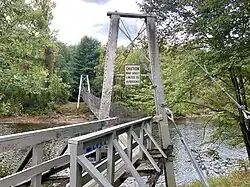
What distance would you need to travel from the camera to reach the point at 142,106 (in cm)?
525

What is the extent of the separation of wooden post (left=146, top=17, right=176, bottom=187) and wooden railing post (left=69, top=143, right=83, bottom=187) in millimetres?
2137

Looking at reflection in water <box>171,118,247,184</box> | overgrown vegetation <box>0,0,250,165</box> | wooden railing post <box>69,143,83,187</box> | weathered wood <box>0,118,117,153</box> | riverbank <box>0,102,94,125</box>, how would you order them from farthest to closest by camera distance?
riverbank <box>0,102,94,125</box> < reflection in water <box>171,118,247,184</box> < overgrown vegetation <box>0,0,250,165</box> < weathered wood <box>0,118,117,153</box> < wooden railing post <box>69,143,83,187</box>

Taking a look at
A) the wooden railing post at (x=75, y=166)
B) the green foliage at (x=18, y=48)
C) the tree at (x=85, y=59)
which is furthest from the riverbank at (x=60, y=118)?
the wooden railing post at (x=75, y=166)

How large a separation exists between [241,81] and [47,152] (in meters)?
3.97

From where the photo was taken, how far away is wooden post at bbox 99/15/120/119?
3131 millimetres

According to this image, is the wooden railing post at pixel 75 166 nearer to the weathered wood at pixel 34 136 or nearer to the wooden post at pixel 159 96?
the weathered wood at pixel 34 136

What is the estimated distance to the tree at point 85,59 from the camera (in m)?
18.8

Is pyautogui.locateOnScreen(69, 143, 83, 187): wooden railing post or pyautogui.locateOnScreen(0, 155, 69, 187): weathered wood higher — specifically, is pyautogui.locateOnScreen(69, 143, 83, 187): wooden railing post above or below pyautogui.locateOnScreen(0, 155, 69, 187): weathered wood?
above

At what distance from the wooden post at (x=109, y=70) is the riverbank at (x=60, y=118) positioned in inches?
409

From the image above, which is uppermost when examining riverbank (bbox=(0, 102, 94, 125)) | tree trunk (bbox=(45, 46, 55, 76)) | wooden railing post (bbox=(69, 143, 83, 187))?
tree trunk (bbox=(45, 46, 55, 76))

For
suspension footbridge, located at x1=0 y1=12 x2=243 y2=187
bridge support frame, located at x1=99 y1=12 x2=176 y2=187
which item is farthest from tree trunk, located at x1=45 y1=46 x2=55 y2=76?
bridge support frame, located at x1=99 y1=12 x2=176 y2=187

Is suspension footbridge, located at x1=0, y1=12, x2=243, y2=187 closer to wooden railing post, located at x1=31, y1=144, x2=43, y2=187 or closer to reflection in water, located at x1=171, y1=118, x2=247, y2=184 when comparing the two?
wooden railing post, located at x1=31, y1=144, x2=43, y2=187

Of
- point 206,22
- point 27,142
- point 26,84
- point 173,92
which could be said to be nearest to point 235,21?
point 206,22

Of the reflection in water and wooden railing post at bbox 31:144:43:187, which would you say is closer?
wooden railing post at bbox 31:144:43:187
